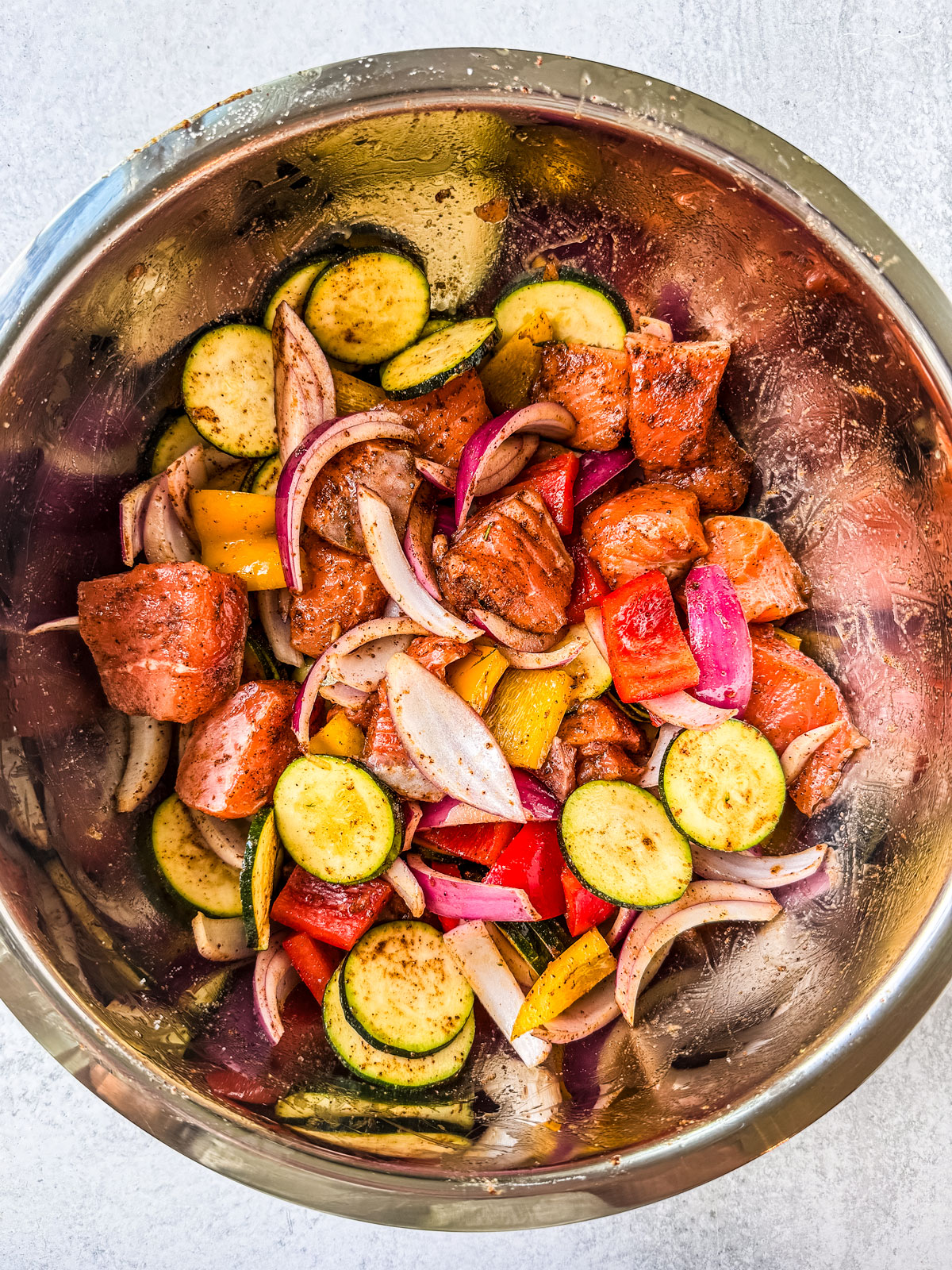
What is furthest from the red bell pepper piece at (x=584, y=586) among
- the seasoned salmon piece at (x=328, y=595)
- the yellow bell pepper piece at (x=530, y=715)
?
the seasoned salmon piece at (x=328, y=595)

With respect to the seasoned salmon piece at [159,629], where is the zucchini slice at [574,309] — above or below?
above

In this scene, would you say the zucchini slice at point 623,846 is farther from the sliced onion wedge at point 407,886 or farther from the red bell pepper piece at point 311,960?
the red bell pepper piece at point 311,960

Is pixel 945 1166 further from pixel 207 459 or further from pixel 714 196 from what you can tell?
pixel 207 459

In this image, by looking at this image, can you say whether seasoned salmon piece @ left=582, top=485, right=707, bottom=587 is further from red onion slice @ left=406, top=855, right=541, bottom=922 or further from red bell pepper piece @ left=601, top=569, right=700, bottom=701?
red onion slice @ left=406, top=855, right=541, bottom=922

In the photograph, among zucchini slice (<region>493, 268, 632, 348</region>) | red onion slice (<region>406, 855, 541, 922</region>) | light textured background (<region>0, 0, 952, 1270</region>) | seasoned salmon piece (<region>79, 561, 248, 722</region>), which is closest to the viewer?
seasoned salmon piece (<region>79, 561, 248, 722</region>)

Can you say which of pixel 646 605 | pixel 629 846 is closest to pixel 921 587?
pixel 646 605

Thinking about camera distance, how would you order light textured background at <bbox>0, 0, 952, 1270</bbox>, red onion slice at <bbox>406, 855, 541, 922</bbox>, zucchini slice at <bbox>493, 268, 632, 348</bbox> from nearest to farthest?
red onion slice at <bbox>406, 855, 541, 922</bbox> → zucchini slice at <bbox>493, 268, 632, 348</bbox> → light textured background at <bbox>0, 0, 952, 1270</bbox>

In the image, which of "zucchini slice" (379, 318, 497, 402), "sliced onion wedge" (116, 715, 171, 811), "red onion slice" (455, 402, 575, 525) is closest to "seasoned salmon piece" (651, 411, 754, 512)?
"red onion slice" (455, 402, 575, 525)
